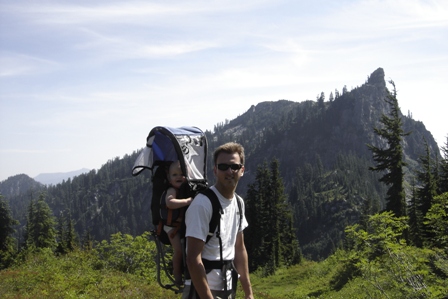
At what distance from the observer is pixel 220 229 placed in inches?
162

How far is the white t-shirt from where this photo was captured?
397 centimetres

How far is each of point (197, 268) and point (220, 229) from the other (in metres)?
0.44

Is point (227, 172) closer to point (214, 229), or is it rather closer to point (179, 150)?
point (214, 229)

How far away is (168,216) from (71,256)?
523 inches

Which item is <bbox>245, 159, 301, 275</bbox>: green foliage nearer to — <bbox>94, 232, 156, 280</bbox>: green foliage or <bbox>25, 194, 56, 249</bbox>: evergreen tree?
<bbox>25, 194, 56, 249</bbox>: evergreen tree

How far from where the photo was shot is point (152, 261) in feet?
49.2

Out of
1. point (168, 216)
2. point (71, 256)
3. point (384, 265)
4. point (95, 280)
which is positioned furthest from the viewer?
Result: point (71, 256)

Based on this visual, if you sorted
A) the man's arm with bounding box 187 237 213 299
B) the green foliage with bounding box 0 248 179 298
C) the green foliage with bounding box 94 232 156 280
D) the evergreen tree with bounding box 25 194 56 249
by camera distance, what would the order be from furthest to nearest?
the evergreen tree with bounding box 25 194 56 249 → the green foliage with bounding box 94 232 156 280 → the green foliage with bounding box 0 248 179 298 → the man's arm with bounding box 187 237 213 299

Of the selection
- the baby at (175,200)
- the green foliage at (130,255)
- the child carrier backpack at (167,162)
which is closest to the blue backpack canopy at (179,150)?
the child carrier backpack at (167,162)

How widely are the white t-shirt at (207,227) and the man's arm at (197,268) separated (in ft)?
0.25

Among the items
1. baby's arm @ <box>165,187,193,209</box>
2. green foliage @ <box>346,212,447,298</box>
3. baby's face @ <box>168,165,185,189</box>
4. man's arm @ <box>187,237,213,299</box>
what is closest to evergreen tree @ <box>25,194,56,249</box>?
green foliage @ <box>346,212,447,298</box>

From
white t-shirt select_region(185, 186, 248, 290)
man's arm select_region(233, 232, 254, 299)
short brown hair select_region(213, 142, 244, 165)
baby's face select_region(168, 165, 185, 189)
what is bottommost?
man's arm select_region(233, 232, 254, 299)

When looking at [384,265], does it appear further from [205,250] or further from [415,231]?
[415,231]

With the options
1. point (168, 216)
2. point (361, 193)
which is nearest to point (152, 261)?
point (168, 216)
